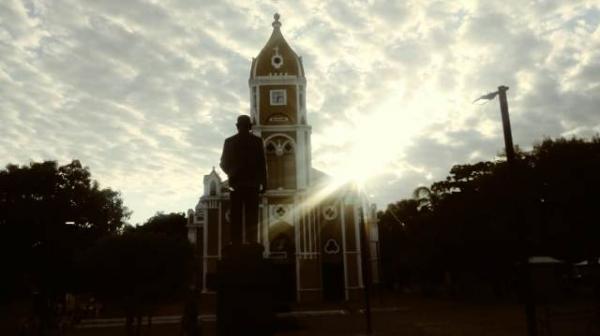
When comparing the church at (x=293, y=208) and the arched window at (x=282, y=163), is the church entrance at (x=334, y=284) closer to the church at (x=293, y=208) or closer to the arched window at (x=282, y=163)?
the church at (x=293, y=208)

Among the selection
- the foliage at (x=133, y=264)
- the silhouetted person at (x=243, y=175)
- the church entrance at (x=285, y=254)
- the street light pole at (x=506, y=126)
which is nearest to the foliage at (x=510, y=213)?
the church entrance at (x=285, y=254)

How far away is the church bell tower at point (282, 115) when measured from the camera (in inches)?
1725

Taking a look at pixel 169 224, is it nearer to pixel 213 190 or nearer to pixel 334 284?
pixel 213 190

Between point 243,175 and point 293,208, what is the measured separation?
36.6 metres

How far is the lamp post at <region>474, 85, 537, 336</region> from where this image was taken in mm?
11406

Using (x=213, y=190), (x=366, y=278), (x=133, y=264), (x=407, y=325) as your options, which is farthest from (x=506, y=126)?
(x=213, y=190)

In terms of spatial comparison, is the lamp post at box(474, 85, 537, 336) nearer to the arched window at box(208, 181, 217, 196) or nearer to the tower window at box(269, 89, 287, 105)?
the tower window at box(269, 89, 287, 105)

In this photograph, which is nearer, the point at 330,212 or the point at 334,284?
the point at 334,284

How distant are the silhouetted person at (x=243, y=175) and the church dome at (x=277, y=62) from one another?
38687mm

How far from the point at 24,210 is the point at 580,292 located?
1725 inches

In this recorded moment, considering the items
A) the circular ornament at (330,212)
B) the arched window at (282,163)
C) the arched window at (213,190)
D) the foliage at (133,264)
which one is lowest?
the foliage at (133,264)

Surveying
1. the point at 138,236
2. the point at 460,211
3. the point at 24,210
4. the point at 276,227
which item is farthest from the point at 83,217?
the point at 460,211

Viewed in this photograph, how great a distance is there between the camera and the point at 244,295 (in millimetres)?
6398

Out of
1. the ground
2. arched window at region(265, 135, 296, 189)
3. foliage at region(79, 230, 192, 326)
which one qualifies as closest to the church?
arched window at region(265, 135, 296, 189)
